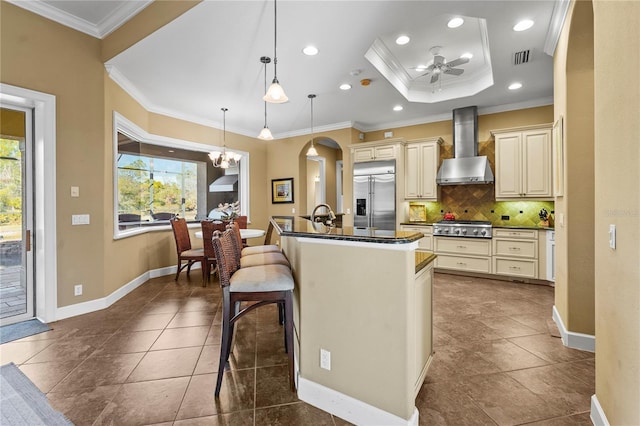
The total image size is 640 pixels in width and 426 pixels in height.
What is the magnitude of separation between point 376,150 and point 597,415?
4.87 meters

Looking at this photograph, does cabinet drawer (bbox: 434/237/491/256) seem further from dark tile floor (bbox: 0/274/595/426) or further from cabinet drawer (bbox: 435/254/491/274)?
dark tile floor (bbox: 0/274/595/426)

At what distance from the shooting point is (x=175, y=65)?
3.67 metres

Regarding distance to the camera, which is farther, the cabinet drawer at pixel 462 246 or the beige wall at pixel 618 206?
the cabinet drawer at pixel 462 246

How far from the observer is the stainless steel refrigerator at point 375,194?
5676mm

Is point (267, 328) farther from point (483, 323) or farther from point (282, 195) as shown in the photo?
point (282, 195)

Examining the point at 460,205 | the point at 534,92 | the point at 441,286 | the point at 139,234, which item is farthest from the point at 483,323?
the point at 139,234

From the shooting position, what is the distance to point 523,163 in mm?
4781

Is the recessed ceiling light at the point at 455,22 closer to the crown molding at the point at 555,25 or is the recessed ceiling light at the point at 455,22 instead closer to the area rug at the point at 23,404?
the crown molding at the point at 555,25

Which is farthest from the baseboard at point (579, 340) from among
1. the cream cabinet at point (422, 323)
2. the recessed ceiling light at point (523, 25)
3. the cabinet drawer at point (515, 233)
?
the recessed ceiling light at point (523, 25)

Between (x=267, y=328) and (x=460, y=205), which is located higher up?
(x=460, y=205)

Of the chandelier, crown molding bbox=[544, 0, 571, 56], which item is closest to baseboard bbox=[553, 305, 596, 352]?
crown molding bbox=[544, 0, 571, 56]

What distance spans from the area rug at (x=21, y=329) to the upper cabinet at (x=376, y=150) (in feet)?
17.0

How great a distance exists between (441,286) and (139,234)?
186 inches

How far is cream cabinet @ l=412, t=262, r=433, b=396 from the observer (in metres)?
1.64
